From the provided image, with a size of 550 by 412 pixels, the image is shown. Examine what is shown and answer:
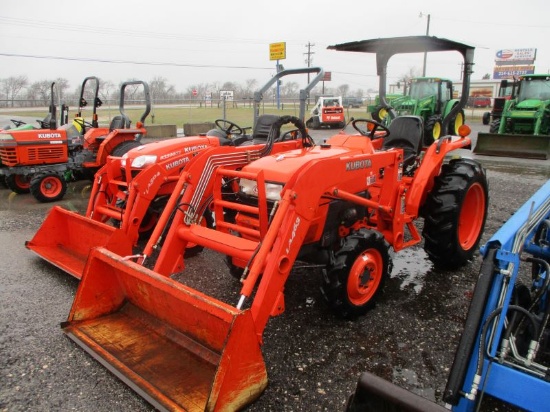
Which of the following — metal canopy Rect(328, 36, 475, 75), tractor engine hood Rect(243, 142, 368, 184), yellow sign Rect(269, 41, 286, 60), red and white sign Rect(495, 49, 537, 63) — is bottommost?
tractor engine hood Rect(243, 142, 368, 184)

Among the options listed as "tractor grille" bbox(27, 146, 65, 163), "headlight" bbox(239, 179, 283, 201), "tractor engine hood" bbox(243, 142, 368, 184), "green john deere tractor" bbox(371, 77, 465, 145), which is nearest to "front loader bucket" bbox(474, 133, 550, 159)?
"green john deere tractor" bbox(371, 77, 465, 145)

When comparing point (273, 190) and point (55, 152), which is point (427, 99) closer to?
point (55, 152)

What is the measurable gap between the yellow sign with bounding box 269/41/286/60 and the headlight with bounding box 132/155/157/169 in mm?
26094

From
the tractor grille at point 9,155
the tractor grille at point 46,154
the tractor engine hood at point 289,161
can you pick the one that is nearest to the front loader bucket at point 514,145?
the tractor engine hood at point 289,161

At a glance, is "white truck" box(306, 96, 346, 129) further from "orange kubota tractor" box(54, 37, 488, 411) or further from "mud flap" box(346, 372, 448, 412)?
"mud flap" box(346, 372, 448, 412)

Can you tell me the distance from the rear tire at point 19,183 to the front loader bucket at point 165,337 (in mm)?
6086

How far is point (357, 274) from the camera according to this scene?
340 centimetres

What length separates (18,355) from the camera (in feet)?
10.3

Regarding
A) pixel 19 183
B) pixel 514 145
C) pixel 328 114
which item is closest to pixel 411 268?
pixel 19 183

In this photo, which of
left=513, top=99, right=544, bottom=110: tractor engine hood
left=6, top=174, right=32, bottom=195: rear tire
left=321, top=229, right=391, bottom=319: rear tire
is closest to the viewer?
left=321, top=229, right=391, bottom=319: rear tire

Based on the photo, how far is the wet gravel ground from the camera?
271cm

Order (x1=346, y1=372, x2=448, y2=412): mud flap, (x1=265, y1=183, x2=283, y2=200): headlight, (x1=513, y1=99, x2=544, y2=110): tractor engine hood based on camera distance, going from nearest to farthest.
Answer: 1. (x1=346, y1=372, x2=448, y2=412): mud flap
2. (x1=265, y1=183, x2=283, y2=200): headlight
3. (x1=513, y1=99, x2=544, y2=110): tractor engine hood

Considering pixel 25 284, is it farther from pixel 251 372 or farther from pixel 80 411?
pixel 251 372

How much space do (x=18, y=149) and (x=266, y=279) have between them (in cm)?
708
